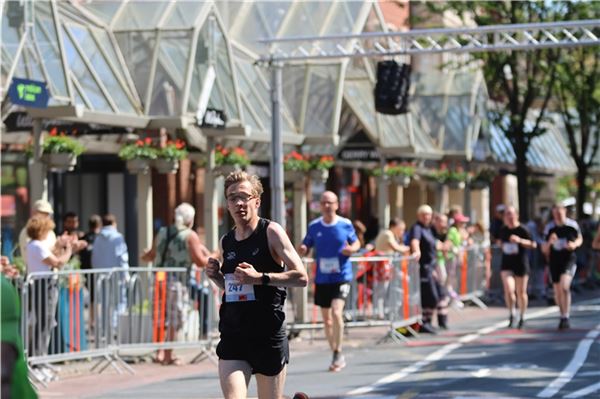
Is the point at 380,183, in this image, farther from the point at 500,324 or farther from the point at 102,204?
the point at 500,324

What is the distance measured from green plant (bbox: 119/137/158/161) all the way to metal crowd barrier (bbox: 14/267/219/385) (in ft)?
18.8

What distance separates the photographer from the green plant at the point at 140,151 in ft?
77.4

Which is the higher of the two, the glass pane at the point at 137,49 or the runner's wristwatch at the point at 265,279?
the glass pane at the point at 137,49

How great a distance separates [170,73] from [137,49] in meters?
0.68

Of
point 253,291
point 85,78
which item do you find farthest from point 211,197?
point 253,291

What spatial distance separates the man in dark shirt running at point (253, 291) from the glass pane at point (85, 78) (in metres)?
13.6

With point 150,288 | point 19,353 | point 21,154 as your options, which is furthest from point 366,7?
point 19,353

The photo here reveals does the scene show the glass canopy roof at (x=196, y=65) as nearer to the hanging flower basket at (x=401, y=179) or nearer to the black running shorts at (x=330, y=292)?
the hanging flower basket at (x=401, y=179)

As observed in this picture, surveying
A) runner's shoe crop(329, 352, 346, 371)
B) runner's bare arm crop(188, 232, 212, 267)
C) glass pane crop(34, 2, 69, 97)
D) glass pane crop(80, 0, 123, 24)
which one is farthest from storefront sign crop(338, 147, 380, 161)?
runner's shoe crop(329, 352, 346, 371)

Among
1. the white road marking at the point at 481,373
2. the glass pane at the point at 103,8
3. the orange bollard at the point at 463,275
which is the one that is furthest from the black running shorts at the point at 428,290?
the glass pane at the point at 103,8

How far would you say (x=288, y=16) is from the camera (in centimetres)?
3100

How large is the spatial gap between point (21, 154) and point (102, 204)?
4.56 metres

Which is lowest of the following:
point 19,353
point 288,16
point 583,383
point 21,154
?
point 583,383

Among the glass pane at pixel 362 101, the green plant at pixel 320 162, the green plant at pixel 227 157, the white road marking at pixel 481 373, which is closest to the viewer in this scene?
the white road marking at pixel 481 373
